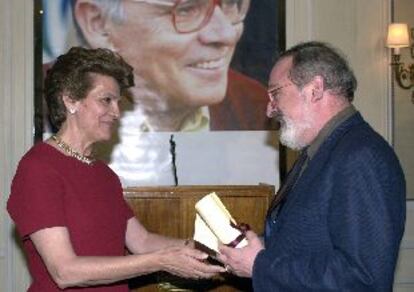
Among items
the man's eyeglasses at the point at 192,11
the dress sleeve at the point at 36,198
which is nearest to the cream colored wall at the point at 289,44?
the man's eyeglasses at the point at 192,11

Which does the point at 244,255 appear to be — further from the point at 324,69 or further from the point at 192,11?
the point at 192,11

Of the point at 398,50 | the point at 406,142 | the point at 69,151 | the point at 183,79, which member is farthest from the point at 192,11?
the point at 69,151

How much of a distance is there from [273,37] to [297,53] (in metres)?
2.17

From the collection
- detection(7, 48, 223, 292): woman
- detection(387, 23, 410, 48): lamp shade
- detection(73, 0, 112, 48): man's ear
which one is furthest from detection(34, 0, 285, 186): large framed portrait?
detection(7, 48, 223, 292): woman

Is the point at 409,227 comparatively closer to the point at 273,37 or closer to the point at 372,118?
the point at 372,118

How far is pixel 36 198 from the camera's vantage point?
6.81 feet

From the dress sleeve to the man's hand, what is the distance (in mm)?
567

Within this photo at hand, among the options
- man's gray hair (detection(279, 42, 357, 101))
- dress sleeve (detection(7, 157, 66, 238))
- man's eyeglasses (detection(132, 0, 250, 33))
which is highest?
man's eyeglasses (detection(132, 0, 250, 33))

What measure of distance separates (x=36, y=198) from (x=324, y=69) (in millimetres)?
1039

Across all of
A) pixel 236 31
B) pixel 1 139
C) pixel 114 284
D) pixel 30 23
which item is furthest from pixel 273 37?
pixel 114 284

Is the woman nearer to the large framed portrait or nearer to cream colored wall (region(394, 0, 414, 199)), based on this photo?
the large framed portrait

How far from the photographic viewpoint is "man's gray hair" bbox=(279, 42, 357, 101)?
2.04 m

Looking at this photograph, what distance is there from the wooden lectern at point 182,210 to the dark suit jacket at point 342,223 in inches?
42.3

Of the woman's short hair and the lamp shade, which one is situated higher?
the lamp shade
